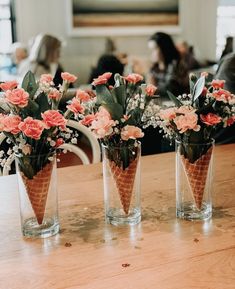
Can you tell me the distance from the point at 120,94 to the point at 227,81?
1618 millimetres

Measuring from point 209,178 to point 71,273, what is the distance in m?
0.47

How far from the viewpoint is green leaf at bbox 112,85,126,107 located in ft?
3.92

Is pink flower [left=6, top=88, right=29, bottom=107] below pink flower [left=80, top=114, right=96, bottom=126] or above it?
above

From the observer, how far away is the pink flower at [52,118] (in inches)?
43.6

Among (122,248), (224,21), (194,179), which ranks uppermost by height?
(224,21)

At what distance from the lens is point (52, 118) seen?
43.7 inches

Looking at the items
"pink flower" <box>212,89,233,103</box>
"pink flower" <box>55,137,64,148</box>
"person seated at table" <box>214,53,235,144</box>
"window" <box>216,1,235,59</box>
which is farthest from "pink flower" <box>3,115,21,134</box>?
"window" <box>216,1,235,59</box>

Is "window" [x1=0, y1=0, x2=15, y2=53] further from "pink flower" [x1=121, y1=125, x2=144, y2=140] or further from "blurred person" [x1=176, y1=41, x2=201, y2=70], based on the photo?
"pink flower" [x1=121, y1=125, x2=144, y2=140]

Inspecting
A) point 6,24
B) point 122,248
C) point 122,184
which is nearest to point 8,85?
point 122,184

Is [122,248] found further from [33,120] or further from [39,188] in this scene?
[33,120]

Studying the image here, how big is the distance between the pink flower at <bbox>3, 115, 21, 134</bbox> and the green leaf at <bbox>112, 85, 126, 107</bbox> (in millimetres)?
244

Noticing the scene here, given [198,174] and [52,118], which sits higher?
[52,118]

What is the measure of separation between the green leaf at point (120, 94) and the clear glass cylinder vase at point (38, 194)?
0.20 m

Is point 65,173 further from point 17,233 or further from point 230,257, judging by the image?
point 230,257
